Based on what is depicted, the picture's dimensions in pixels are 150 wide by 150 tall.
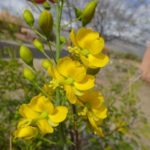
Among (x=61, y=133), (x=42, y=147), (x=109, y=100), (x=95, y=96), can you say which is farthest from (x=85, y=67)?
(x=109, y=100)

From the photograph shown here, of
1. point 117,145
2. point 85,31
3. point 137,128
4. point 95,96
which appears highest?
point 85,31

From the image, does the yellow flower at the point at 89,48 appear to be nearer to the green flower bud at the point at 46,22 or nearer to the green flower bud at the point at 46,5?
the green flower bud at the point at 46,22

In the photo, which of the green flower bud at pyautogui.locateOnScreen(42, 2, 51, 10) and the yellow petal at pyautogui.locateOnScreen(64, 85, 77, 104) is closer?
the yellow petal at pyautogui.locateOnScreen(64, 85, 77, 104)

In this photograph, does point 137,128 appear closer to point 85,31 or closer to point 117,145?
point 117,145

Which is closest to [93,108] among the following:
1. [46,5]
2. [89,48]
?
[89,48]

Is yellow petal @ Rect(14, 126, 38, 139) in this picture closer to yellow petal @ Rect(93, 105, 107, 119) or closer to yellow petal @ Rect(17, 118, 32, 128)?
yellow petal @ Rect(17, 118, 32, 128)

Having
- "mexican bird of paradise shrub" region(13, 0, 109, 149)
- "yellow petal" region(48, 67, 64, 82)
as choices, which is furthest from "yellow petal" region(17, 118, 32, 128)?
"yellow petal" region(48, 67, 64, 82)

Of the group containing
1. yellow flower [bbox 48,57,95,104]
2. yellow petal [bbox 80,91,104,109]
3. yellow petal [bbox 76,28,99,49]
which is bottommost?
yellow petal [bbox 80,91,104,109]
